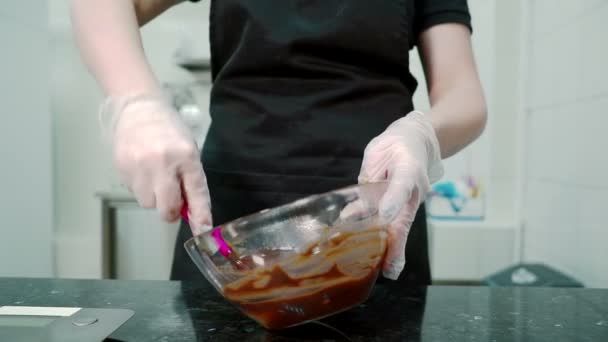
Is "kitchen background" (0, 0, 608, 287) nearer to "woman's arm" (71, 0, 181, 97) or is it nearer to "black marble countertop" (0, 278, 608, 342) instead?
"black marble countertop" (0, 278, 608, 342)

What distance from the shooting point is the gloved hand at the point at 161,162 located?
0.52m

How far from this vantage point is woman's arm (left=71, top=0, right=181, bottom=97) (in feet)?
1.98

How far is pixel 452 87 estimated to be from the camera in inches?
31.1

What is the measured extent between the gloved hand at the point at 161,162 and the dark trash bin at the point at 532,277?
1324 millimetres

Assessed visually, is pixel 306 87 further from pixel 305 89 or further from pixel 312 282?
pixel 312 282

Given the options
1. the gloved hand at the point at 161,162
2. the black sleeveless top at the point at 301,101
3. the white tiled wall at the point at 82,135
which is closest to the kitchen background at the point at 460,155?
the white tiled wall at the point at 82,135

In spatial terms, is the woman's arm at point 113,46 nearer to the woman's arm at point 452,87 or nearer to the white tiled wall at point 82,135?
the woman's arm at point 452,87

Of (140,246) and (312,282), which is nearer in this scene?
(312,282)

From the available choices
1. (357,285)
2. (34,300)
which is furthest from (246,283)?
(34,300)

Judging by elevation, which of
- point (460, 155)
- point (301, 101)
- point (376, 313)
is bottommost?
point (376, 313)

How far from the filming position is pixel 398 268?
1.67ft

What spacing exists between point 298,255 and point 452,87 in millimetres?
526

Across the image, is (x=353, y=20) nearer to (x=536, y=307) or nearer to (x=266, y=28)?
(x=266, y=28)

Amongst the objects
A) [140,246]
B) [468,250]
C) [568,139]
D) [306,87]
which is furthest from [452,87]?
[140,246]
